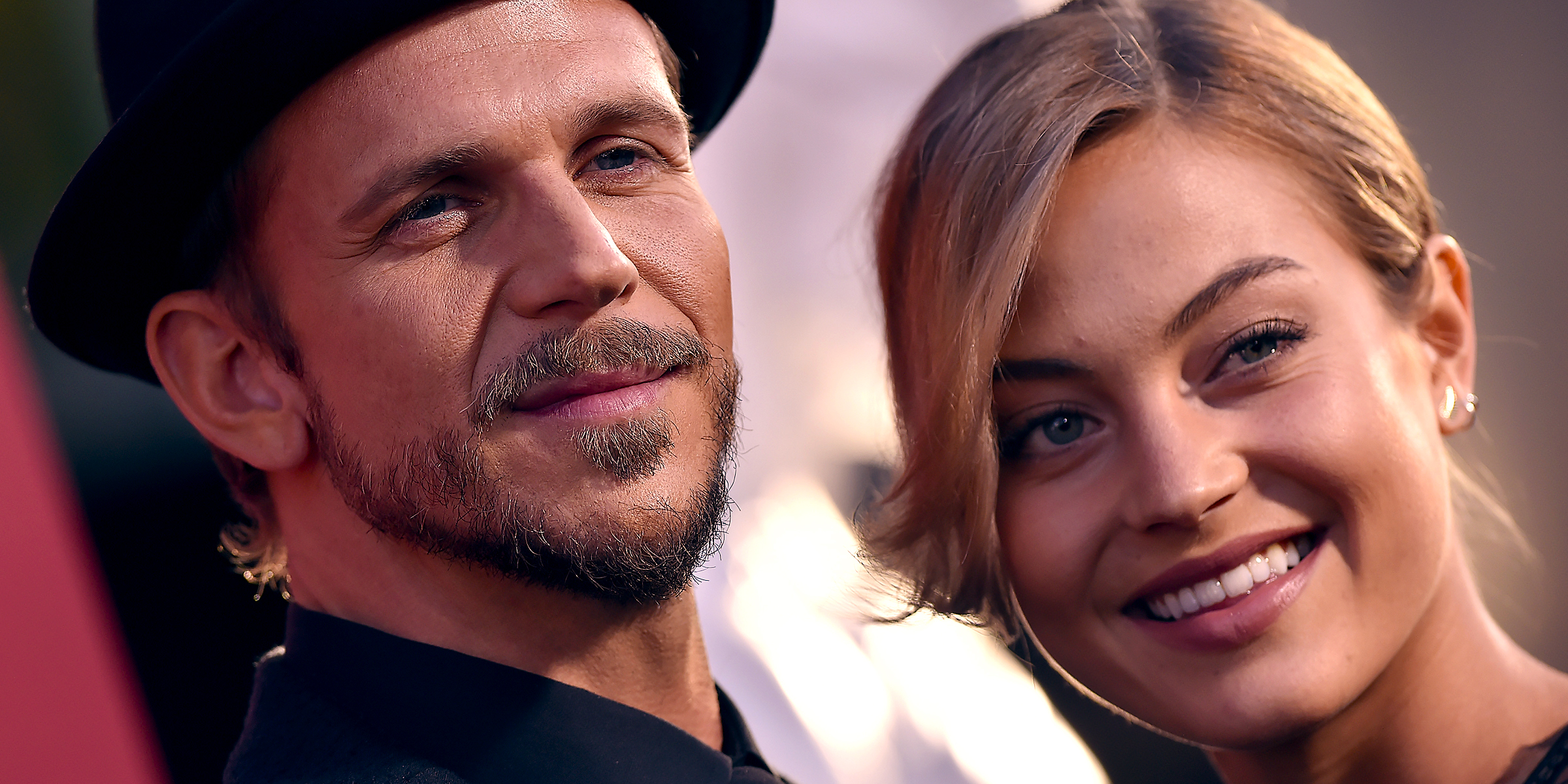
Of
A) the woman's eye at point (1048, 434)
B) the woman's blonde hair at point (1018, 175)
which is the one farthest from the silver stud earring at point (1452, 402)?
the woman's eye at point (1048, 434)

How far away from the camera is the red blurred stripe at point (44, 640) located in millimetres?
1528

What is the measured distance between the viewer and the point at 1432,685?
1.83 meters

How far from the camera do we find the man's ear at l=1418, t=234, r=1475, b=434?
187cm

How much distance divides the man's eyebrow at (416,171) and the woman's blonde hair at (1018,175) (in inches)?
29.3

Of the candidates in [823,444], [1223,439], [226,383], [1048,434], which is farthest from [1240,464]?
[823,444]

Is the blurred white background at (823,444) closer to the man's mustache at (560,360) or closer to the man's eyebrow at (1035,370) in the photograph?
the man's eyebrow at (1035,370)

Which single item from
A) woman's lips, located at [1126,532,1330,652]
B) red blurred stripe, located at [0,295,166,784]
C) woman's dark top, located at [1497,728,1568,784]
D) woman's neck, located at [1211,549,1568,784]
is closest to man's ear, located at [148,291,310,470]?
red blurred stripe, located at [0,295,166,784]

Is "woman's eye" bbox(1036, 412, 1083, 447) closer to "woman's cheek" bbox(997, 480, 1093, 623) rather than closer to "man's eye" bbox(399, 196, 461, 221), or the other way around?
"woman's cheek" bbox(997, 480, 1093, 623)

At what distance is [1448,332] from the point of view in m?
1.91

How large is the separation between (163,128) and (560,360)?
0.63m

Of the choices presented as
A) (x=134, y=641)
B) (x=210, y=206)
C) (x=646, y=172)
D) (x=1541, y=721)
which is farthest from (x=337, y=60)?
(x=1541, y=721)

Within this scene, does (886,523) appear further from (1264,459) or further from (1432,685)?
(1432,685)

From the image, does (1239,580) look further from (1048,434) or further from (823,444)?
(823,444)

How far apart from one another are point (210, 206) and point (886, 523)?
3.92 ft
